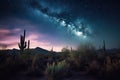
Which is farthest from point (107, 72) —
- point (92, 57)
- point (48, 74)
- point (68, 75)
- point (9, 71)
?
point (92, 57)

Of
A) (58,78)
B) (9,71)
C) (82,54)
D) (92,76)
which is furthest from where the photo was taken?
(82,54)

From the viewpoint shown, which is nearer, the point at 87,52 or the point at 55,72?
the point at 55,72

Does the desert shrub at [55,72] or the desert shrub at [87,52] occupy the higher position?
the desert shrub at [87,52]

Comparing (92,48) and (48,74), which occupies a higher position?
(92,48)

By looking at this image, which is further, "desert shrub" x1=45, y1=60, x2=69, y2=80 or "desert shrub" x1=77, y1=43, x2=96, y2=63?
"desert shrub" x1=77, y1=43, x2=96, y2=63

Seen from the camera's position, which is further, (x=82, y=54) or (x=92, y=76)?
(x=82, y=54)

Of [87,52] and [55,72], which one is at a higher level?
[87,52]

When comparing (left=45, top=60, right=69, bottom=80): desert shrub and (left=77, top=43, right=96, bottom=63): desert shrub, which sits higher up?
(left=77, top=43, right=96, bottom=63): desert shrub

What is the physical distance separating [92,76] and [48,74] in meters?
3.31

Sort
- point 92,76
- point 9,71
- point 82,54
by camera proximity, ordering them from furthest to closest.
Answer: point 82,54 < point 9,71 < point 92,76

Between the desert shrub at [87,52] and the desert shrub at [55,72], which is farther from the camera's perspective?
the desert shrub at [87,52]

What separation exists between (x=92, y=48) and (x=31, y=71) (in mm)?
9559

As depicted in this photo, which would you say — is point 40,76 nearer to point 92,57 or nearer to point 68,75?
point 68,75

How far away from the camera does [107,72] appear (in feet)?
47.8
